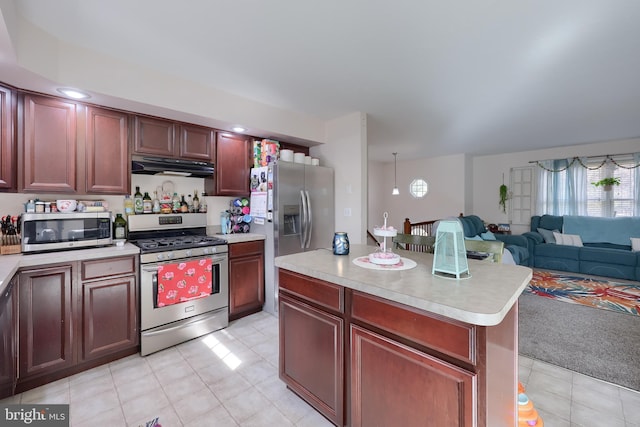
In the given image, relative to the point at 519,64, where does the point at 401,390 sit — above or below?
below

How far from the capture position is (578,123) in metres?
4.10

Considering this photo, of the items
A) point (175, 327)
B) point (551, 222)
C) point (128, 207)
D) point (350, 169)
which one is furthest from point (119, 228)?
point (551, 222)

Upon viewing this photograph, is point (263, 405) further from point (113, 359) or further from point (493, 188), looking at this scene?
point (493, 188)

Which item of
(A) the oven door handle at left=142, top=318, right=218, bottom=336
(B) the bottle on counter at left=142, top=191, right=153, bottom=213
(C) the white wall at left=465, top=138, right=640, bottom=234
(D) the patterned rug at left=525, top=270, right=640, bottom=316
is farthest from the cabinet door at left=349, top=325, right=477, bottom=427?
(C) the white wall at left=465, top=138, right=640, bottom=234

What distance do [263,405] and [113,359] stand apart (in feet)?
Answer: 4.84

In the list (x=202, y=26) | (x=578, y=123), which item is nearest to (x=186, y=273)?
(x=202, y=26)

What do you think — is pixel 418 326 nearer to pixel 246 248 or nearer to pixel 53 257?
pixel 246 248

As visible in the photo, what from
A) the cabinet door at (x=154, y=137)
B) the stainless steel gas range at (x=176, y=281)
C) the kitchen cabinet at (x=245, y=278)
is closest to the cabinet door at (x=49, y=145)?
the cabinet door at (x=154, y=137)

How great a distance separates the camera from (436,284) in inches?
50.6

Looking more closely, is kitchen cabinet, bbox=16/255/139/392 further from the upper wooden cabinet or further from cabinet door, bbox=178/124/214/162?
cabinet door, bbox=178/124/214/162

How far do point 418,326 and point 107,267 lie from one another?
2423 millimetres

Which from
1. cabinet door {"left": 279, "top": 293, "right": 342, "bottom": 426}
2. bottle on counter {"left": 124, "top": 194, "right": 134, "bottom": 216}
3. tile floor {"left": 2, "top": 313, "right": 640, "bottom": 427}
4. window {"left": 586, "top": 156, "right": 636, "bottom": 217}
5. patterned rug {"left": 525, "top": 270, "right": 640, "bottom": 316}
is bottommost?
tile floor {"left": 2, "top": 313, "right": 640, "bottom": 427}

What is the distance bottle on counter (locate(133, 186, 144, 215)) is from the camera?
287 cm

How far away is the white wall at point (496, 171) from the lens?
565cm
